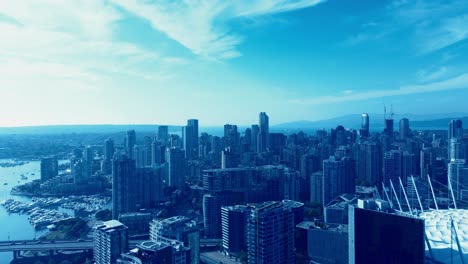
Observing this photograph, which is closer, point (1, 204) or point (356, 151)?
point (1, 204)

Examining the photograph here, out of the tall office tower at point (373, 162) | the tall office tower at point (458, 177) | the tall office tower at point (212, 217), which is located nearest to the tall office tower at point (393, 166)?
the tall office tower at point (373, 162)

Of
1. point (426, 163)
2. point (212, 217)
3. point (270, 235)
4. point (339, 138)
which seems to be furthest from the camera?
point (339, 138)

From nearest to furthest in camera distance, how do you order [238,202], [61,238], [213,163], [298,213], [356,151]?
[298,213] < [61,238] < [238,202] < [356,151] < [213,163]

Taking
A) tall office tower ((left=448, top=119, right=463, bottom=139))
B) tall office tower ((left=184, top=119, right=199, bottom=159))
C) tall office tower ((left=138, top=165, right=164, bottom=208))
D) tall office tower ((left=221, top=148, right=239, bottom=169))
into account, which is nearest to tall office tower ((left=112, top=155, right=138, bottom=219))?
tall office tower ((left=138, top=165, right=164, bottom=208))

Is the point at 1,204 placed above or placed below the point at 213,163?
below

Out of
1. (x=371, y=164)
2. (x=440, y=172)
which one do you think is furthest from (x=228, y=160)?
(x=440, y=172)

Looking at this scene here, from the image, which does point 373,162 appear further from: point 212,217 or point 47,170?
point 47,170

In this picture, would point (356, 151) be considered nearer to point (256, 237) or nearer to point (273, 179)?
point (273, 179)

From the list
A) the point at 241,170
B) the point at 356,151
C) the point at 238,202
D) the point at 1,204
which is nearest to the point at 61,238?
the point at 238,202
